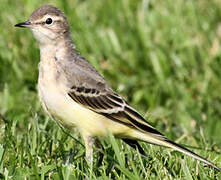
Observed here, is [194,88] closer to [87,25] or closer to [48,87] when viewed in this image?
[87,25]

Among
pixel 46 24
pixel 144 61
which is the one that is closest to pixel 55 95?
pixel 46 24

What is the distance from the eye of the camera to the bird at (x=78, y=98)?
554 cm

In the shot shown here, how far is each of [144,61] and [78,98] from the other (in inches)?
150

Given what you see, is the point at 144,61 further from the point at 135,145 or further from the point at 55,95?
→ the point at 55,95

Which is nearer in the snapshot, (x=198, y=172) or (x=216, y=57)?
(x=198, y=172)

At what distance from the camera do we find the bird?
18.2 feet

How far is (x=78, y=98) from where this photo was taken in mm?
5660

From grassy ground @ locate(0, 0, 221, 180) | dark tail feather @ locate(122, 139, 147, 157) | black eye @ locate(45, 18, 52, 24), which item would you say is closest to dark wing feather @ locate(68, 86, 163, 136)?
dark tail feather @ locate(122, 139, 147, 157)

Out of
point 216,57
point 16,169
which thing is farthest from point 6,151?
point 216,57

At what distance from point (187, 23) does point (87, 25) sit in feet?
6.15

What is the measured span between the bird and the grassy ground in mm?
464

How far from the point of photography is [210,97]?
8898mm

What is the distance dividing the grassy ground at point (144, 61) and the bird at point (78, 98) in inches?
18.3

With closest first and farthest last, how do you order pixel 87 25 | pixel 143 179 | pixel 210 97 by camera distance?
1. pixel 143 179
2. pixel 210 97
3. pixel 87 25
